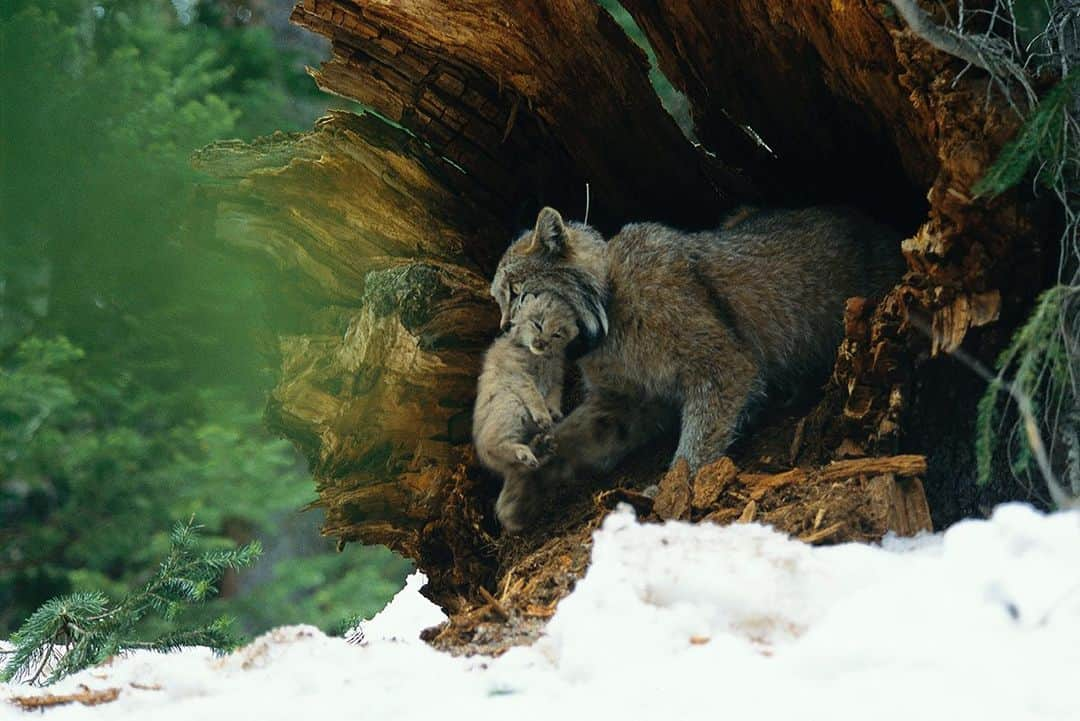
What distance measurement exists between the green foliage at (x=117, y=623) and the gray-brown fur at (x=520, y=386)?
102 centimetres

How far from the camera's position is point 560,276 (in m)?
4.72

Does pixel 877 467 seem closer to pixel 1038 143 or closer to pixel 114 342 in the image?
pixel 1038 143

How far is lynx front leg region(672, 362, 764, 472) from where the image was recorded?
4504 millimetres

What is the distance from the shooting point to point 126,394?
32.8 ft

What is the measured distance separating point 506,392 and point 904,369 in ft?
5.27

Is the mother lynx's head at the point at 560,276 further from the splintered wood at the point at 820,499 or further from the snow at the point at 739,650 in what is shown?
the snow at the point at 739,650

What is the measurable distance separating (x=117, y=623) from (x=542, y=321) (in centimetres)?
197

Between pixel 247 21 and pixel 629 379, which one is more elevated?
pixel 247 21

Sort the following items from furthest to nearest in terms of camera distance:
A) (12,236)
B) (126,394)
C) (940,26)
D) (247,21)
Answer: (247,21) → (126,394) → (12,236) → (940,26)

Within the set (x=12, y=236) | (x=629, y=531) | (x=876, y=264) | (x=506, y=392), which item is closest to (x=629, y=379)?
(x=506, y=392)

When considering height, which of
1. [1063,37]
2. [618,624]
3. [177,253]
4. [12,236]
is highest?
[12,236]

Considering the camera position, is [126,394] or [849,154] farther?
[126,394]

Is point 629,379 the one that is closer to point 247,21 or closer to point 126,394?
point 126,394

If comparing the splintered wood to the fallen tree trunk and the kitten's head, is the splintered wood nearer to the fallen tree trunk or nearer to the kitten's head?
the fallen tree trunk
